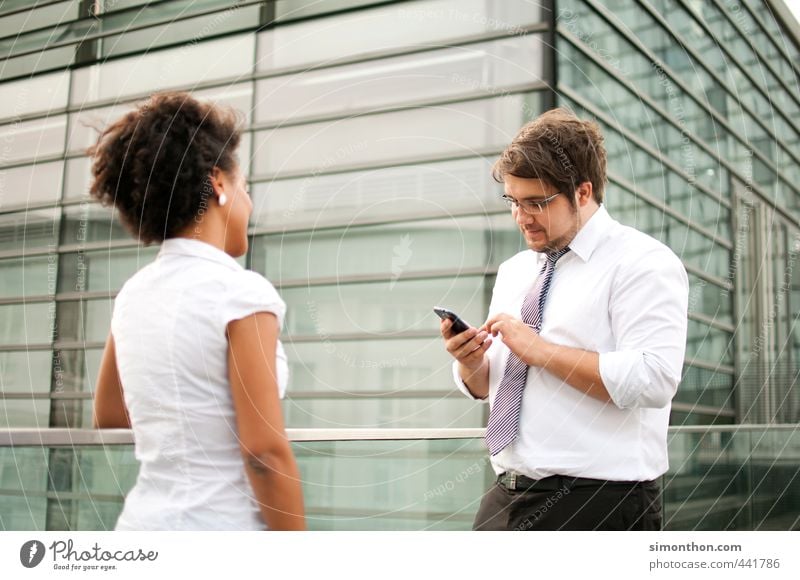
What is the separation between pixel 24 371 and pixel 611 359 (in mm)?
2618

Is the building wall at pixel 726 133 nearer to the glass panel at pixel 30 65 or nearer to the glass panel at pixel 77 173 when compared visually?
the glass panel at pixel 30 65

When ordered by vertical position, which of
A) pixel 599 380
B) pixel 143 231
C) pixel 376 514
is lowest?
pixel 376 514

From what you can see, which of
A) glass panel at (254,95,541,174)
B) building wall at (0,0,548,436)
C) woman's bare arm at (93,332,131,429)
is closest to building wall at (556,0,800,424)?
building wall at (0,0,548,436)

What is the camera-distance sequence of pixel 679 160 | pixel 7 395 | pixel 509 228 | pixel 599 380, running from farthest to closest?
pixel 7 395 < pixel 509 228 < pixel 679 160 < pixel 599 380

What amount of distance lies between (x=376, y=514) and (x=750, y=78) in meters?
1.51

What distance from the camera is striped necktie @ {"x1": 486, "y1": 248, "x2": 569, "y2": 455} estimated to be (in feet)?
4.48

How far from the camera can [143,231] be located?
1183mm

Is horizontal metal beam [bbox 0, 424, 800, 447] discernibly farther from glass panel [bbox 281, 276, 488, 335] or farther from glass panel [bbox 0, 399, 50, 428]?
glass panel [bbox 0, 399, 50, 428]

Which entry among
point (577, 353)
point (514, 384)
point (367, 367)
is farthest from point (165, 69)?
point (577, 353)

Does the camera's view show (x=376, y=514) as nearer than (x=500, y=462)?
No
